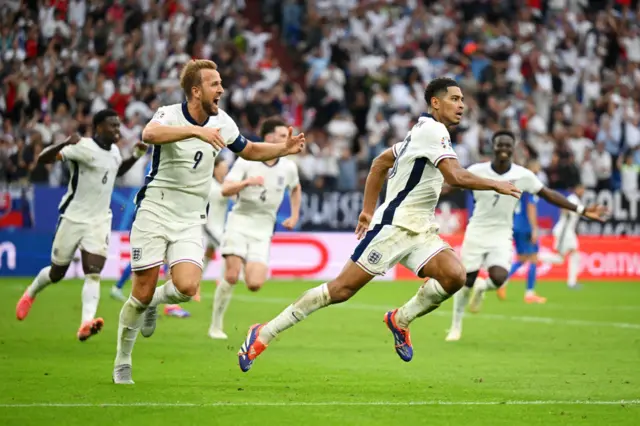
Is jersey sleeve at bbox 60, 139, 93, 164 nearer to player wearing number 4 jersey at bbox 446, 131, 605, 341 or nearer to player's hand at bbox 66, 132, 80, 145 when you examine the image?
player's hand at bbox 66, 132, 80, 145

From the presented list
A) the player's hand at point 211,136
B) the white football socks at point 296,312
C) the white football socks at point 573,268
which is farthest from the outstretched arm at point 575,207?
the white football socks at point 573,268

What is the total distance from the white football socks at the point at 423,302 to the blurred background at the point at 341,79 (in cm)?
1533

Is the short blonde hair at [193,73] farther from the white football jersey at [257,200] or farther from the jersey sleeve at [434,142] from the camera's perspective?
the white football jersey at [257,200]

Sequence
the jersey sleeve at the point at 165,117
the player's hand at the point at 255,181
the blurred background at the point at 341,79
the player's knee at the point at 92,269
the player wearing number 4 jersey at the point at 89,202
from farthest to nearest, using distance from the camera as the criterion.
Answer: the blurred background at the point at 341,79, the player's hand at the point at 255,181, the player wearing number 4 jersey at the point at 89,202, the player's knee at the point at 92,269, the jersey sleeve at the point at 165,117

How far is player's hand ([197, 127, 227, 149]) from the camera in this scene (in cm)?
899

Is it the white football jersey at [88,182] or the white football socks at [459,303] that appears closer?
the white football jersey at [88,182]

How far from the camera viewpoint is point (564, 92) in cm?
3359

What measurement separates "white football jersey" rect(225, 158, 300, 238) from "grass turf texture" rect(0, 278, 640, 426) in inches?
56.1

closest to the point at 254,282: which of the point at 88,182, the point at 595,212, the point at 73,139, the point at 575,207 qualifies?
the point at 88,182

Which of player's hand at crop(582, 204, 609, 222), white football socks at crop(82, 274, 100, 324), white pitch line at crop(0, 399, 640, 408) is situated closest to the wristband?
white football socks at crop(82, 274, 100, 324)

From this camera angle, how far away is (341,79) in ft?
101

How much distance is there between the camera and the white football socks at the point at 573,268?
2541 cm

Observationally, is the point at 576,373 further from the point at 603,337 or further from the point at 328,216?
the point at 328,216

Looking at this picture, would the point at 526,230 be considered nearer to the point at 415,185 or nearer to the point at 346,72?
the point at 415,185
